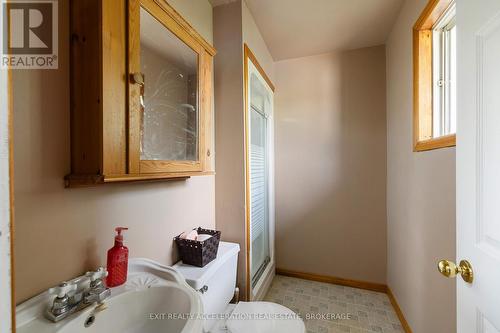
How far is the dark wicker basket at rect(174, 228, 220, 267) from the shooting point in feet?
3.74

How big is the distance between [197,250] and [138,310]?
14.9 inches

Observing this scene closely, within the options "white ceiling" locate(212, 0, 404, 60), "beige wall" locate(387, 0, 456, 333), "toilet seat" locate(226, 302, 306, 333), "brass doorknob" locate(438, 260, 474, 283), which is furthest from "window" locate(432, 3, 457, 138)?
"toilet seat" locate(226, 302, 306, 333)

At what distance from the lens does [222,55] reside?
1.57 m

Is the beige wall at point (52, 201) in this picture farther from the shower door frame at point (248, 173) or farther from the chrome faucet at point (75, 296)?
the shower door frame at point (248, 173)

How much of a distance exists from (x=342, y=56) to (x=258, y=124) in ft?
3.67

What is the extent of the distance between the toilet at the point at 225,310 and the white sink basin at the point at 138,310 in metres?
0.20

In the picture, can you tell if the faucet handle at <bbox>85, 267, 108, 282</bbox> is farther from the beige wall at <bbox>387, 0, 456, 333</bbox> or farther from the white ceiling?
the white ceiling

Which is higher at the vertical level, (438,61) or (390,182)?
(438,61)

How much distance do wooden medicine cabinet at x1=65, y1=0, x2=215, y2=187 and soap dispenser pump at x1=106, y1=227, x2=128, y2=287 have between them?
248 mm

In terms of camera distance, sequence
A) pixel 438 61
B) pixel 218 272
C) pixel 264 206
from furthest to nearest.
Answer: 1. pixel 264 206
2. pixel 438 61
3. pixel 218 272

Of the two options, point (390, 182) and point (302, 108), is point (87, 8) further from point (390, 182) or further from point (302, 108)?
point (390, 182)

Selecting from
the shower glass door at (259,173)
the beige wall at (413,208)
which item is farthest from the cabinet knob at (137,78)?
the beige wall at (413,208)

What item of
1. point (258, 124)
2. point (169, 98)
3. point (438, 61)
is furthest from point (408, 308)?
point (169, 98)

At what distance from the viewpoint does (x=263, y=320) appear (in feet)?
3.69
